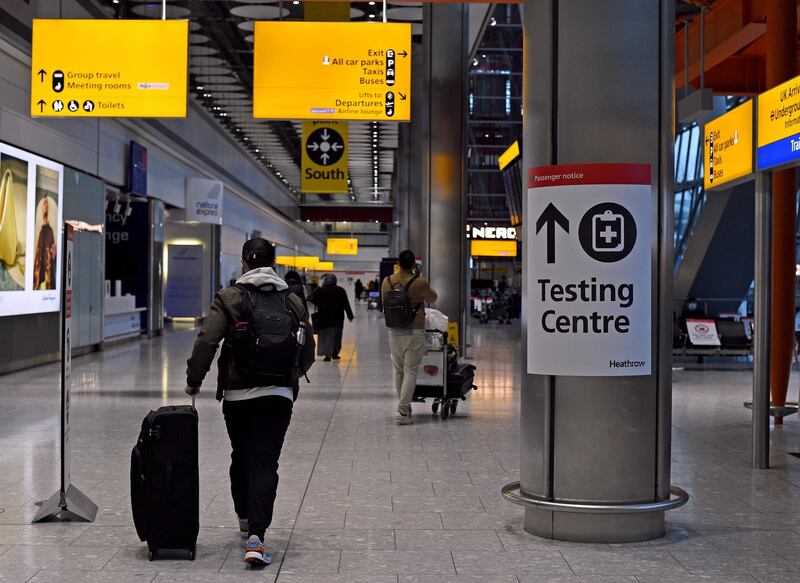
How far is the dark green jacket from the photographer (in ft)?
17.8

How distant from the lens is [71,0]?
18.7 meters

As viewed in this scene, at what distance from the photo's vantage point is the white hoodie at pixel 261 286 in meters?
5.48

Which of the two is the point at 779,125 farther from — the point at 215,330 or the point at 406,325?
the point at 215,330

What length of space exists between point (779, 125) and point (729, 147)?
4.31 feet

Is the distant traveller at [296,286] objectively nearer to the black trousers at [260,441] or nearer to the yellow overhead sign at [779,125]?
the black trousers at [260,441]

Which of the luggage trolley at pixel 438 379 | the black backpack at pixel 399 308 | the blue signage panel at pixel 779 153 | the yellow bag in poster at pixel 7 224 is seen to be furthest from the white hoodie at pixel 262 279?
the yellow bag in poster at pixel 7 224

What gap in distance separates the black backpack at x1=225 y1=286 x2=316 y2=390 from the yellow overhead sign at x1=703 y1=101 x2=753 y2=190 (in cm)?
517

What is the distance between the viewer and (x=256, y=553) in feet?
17.3

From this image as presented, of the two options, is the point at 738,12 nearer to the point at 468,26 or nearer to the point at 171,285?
the point at 468,26

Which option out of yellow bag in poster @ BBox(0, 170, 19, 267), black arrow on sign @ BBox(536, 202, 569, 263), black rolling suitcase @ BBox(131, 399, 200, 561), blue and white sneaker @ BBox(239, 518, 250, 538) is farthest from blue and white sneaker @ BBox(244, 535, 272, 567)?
yellow bag in poster @ BBox(0, 170, 19, 267)

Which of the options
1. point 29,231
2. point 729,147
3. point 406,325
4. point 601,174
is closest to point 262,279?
point 601,174

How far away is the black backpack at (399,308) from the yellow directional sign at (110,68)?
12.9 feet

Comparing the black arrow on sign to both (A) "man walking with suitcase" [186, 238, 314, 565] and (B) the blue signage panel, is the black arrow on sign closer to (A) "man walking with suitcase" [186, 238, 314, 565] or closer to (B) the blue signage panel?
(A) "man walking with suitcase" [186, 238, 314, 565]

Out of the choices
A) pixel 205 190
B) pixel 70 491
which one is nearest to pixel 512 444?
pixel 70 491
